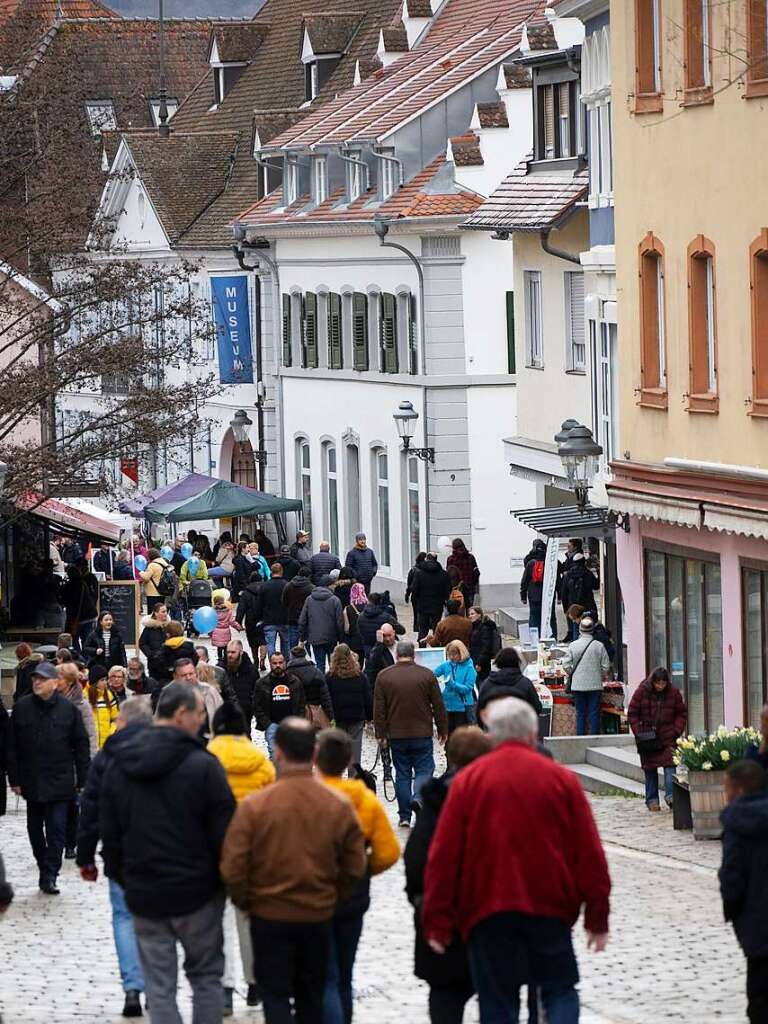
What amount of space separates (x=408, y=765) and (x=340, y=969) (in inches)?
390

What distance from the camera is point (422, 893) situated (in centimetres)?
1073

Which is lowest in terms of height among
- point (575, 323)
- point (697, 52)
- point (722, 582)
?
→ point (722, 582)

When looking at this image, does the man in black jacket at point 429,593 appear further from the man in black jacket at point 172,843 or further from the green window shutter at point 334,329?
→ the man in black jacket at point 172,843

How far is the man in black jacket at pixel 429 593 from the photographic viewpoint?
36406 mm

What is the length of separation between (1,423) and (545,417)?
332 inches

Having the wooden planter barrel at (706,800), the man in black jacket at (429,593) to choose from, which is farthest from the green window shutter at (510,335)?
the wooden planter barrel at (706,800)

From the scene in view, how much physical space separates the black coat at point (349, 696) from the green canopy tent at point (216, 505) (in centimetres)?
2408

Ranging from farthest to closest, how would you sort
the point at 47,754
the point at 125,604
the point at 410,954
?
the point at 125,604 < the point at 47,754 < the point at 410,954

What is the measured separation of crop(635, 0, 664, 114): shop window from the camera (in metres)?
26.4

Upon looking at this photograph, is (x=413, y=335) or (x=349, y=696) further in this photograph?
(x=413, y=335)

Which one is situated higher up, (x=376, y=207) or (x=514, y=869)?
(x=376, y=207)

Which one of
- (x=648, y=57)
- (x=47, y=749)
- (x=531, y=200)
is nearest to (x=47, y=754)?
(x=47, y=749)

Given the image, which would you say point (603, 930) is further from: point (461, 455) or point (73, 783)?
point (461, 455)

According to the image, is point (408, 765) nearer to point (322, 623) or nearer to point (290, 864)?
point (322, 623)
